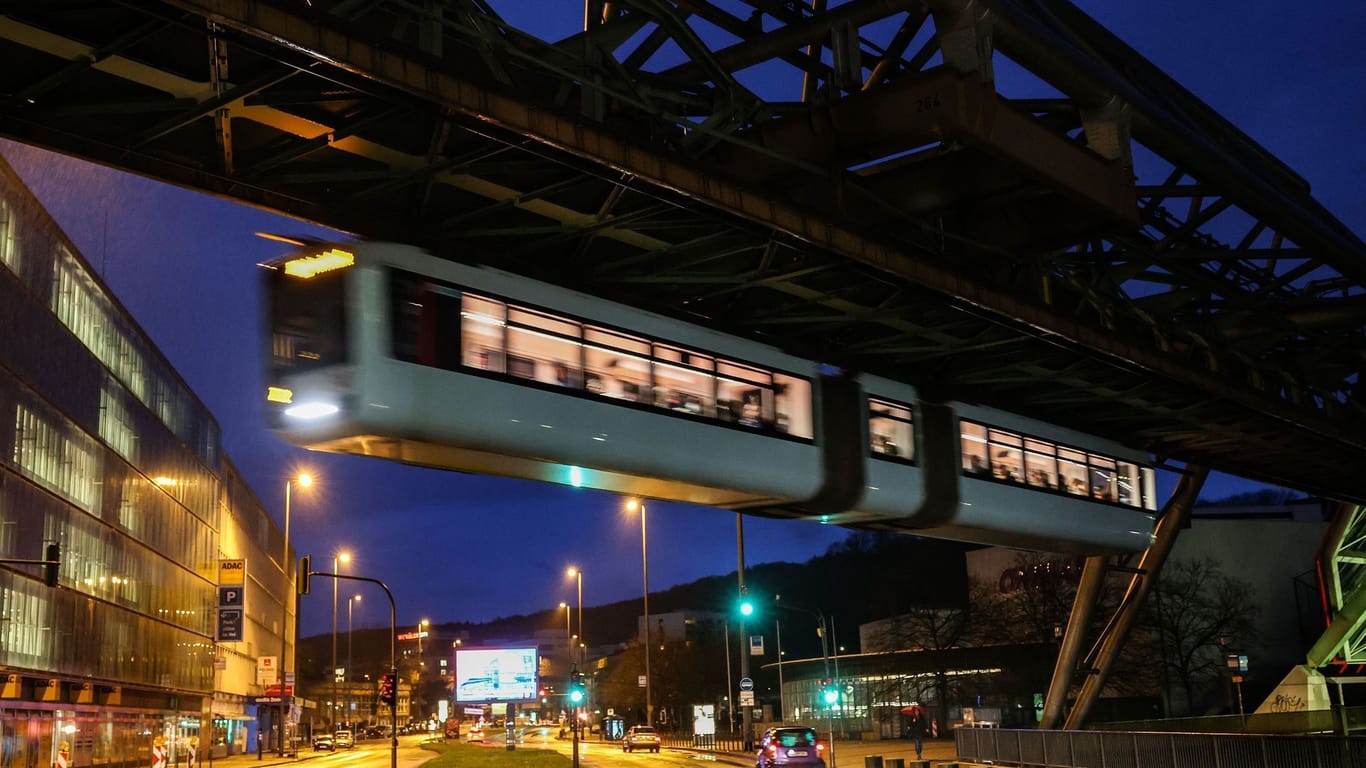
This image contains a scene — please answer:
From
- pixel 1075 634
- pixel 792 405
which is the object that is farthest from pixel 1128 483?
pixel 792 405

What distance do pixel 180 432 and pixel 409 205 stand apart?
55.1 meters

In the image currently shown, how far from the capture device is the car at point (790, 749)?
34781 mm

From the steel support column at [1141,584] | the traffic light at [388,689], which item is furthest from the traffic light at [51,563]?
the steel support column at [1141,584]

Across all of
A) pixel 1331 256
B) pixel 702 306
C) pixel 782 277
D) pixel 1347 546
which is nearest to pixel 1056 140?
pixel 782 277

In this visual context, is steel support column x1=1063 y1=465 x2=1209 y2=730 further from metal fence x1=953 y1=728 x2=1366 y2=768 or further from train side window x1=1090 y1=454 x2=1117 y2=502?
train side window x1=1090 y1=454 x2=1117 y2=502

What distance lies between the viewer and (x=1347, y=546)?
62.7m

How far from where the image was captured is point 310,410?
14547 millimetres

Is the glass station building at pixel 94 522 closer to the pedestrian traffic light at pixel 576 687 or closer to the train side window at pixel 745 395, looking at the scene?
the pedestrian traffic light at pixel 576 687

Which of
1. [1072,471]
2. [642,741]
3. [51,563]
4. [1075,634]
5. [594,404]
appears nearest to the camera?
[594,404]

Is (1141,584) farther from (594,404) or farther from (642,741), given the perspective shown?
(642,741)

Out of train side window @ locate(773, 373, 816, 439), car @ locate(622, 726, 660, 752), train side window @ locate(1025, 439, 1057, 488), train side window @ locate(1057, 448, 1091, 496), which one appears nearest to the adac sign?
car @ locate(622, 726, 660, 752)

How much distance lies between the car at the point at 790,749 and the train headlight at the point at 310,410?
23207 mm

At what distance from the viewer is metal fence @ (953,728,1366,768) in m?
23.0

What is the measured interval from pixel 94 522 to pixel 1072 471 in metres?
37.4
